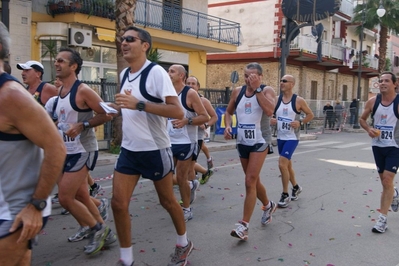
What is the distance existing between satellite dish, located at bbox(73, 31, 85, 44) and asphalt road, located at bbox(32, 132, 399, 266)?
372 inches

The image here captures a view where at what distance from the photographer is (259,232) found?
553 centimetres

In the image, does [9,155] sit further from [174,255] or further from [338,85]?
[338,85]

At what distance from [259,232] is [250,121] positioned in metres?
1.34

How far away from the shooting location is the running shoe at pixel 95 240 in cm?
452

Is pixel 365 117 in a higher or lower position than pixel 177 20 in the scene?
lower

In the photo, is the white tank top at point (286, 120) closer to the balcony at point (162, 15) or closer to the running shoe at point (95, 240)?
the running shoe at point (95, 240)

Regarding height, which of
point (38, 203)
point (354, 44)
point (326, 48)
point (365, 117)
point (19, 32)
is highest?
point (354, 44)

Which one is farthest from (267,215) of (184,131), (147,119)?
(147,119)

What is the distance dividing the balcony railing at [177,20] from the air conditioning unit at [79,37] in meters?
2.72

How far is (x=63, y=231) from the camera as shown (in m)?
5.38

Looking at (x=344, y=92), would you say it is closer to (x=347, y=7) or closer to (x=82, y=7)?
(x=347, y=7)

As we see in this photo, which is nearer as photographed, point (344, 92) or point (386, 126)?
point (386, 126)

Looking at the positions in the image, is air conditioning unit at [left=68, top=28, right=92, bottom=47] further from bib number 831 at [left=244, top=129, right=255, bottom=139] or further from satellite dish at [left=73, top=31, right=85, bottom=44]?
bib number 831 at [left=244, top=129, right=255, bottom=139]

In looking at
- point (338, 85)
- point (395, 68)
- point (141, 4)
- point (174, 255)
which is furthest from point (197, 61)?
point (395, 68)
